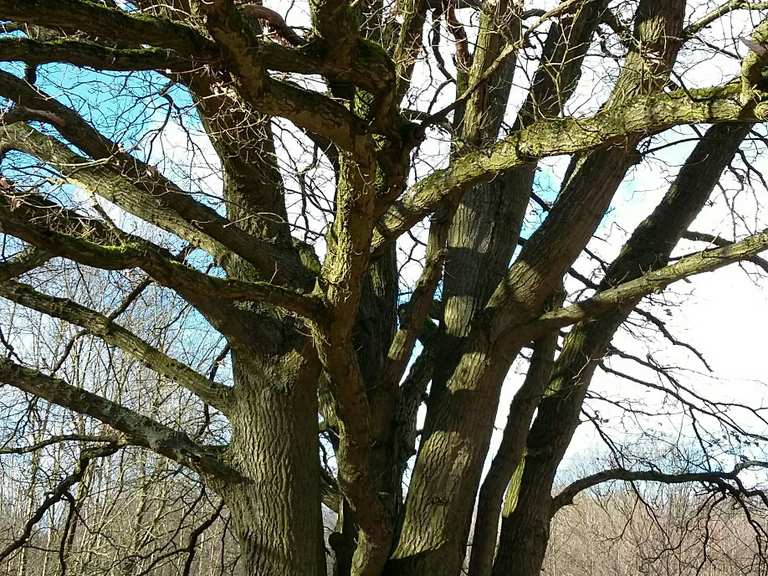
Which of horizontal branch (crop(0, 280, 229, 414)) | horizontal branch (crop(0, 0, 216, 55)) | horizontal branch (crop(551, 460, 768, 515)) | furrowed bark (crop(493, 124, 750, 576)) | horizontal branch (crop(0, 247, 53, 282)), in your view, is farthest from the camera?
horizontal branch (crop(551, 460, 768, 515))

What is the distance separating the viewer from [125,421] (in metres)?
4.54

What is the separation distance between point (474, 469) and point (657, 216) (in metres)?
2.36

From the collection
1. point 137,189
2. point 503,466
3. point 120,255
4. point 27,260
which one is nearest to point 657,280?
point 503,466

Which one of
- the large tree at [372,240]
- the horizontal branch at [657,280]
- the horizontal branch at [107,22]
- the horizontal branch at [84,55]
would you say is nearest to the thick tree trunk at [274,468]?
the large tree at [372,240]

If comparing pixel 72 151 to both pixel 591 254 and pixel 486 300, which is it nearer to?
pixel 486 300

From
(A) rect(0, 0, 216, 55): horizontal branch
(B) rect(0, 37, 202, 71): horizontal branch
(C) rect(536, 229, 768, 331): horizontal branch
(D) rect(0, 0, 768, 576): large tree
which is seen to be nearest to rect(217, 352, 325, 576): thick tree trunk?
(D) rect(0, 0, 768, 576): large tree

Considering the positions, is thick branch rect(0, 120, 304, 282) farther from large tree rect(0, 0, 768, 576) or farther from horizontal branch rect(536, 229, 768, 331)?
horizontal branch rect(536, 229, 768, 331)

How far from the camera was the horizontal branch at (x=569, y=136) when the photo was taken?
3154mm

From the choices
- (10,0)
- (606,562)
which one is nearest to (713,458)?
→ (10,0)

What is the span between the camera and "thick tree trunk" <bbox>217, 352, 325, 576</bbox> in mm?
4547

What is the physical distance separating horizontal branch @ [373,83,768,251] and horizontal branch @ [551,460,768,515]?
264 cm

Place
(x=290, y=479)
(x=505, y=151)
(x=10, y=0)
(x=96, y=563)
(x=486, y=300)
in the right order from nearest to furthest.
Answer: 1. (x=10, y=0)
2. (x=505, y=151)
3. (x=290, y=479)
4. (x=486, y=300)
5. (x=96, y=563)

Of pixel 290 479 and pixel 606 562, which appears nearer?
pixel 290 479

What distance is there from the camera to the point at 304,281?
4695 mm
